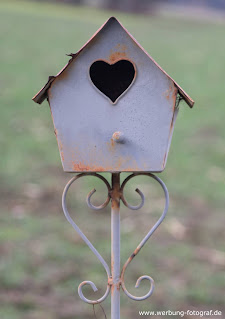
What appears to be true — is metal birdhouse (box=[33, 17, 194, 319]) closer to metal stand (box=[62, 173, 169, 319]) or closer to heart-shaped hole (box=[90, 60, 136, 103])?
metal stand (box=[62, 173, 169, 319])

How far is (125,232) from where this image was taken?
4281 millimetres

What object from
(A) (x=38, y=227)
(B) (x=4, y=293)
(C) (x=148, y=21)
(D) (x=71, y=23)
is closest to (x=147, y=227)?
(A) (x=38, y=227)

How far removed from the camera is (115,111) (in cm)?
204

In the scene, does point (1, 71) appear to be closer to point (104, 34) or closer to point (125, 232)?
point (125, 232)

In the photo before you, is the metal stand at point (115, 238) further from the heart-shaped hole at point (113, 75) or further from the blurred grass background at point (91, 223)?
the blurred grass background at point (91, 223)

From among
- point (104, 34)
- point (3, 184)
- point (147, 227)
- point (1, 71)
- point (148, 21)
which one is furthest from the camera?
point (148, 21)

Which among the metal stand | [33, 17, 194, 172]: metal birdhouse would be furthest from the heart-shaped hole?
the metal stand

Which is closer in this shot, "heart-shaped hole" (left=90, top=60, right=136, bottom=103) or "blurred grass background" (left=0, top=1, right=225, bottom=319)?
"heart-shaped hole" (left=90, top=60, right=136, bottom=103)

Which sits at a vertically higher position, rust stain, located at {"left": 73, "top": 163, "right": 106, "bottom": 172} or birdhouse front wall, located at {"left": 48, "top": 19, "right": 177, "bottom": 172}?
birdhouse front wall, located at {"left": 48, "top": 19, "right": 177, "bottom": 172}

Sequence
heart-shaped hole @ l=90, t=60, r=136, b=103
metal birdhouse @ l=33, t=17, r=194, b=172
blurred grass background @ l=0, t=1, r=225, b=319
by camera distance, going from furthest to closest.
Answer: blurred grass background @ l=0, t=1, r=225, b=319, heart-shaped hole @ l=90, t=60, r=136, b=103, metal birdhouse @ l=33, t=17, r=194, b=172

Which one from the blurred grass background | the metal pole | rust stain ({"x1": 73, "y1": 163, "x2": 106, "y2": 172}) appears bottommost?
the blurred grass background

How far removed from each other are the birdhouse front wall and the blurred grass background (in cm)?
151

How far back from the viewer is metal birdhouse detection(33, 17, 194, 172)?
2.03 meters

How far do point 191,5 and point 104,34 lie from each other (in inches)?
1174
